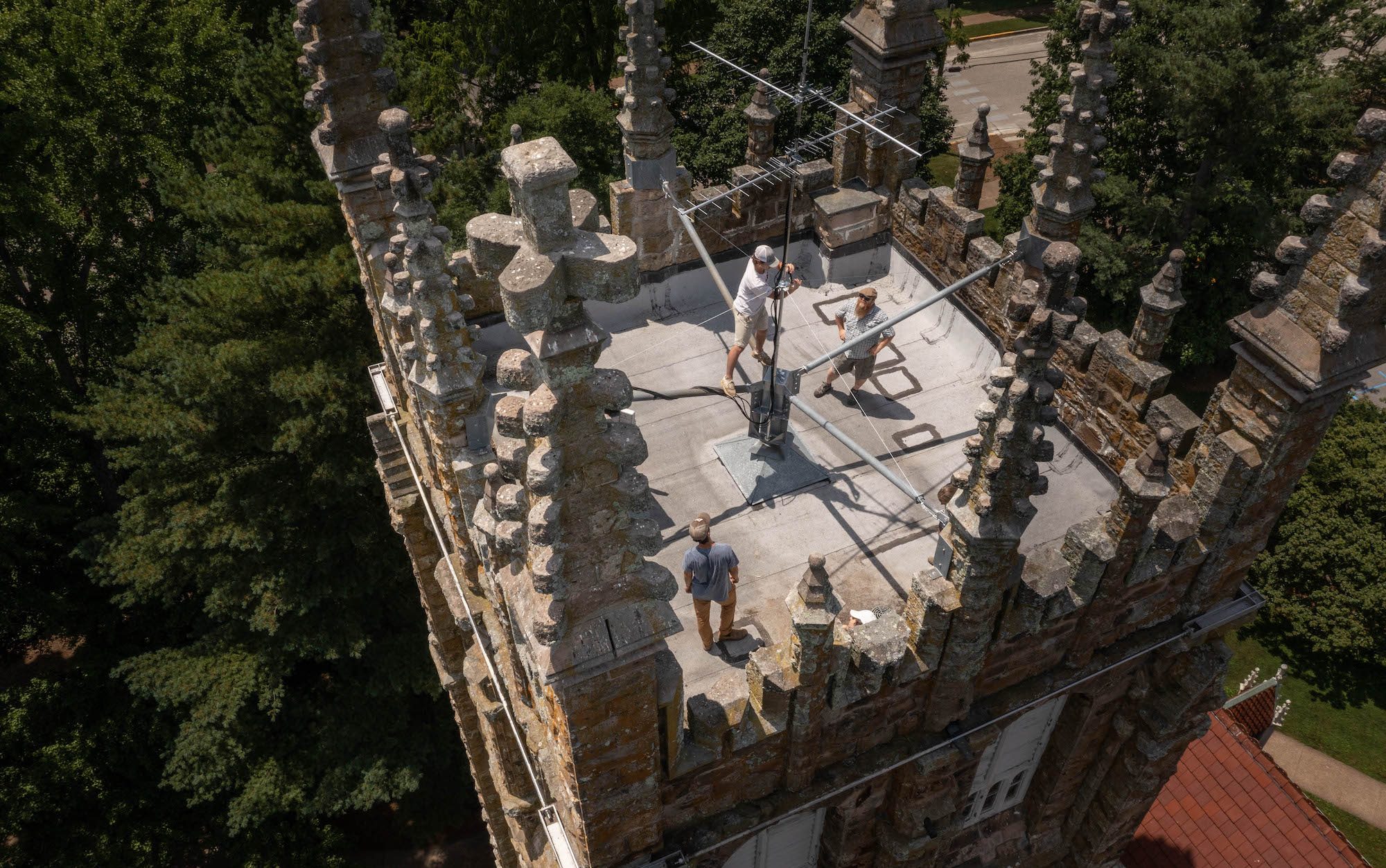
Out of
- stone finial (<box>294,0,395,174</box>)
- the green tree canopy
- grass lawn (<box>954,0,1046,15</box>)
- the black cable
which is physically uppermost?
stone finial (<box>294,0,395,174</box>)

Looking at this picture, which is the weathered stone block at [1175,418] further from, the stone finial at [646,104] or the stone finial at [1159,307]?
the stone finial at [646,104]

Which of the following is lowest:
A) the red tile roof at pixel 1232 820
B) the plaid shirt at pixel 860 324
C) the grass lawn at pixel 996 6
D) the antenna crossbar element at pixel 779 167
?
the red tile roof at pixel 1232 820

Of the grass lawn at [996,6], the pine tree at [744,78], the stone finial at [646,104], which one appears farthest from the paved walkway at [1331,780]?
the grass lawn at [996,6]

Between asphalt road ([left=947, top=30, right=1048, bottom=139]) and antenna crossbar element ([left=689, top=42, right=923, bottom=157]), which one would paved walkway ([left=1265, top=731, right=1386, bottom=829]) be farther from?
asphalt road ([left=947, top=30, right=1048, bottom=139])

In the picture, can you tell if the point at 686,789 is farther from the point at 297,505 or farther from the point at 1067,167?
the point at 297,505

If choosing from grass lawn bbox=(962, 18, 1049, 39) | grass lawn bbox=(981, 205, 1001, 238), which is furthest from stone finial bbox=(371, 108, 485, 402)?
grass lawn bbox=(962, 18, 1049, 39)
